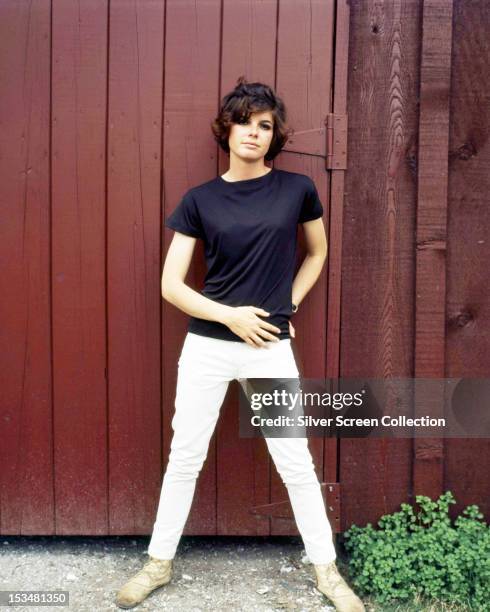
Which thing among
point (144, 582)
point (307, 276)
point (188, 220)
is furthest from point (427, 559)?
point (188, 220)

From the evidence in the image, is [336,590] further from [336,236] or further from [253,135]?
[253,135]

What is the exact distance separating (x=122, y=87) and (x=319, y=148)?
84 cm

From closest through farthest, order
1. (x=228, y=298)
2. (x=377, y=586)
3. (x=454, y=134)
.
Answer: (x=228, y=298)
(x=377, y=586)
(x=454, y=134)

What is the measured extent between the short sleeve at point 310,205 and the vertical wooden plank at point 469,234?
61 centimetres

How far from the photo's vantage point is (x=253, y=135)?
241 centimetres

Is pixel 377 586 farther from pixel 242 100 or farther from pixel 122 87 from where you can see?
pixel 122 87

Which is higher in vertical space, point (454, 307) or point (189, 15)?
point (189, 15)

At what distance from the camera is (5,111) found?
2.72 metres

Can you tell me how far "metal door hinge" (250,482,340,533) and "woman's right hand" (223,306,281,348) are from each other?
0.83 metres

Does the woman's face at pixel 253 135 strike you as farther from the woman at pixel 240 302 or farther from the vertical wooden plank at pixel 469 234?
the vertical wooden plank at pixel 469 234

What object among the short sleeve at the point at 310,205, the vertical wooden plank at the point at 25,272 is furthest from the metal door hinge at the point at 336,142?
the vertical wooden plank at the point at 25,272

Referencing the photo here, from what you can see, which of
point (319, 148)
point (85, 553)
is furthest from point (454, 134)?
point (85, 553)

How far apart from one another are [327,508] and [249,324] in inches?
38.6

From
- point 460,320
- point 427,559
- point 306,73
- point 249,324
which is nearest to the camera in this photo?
point 249,324
